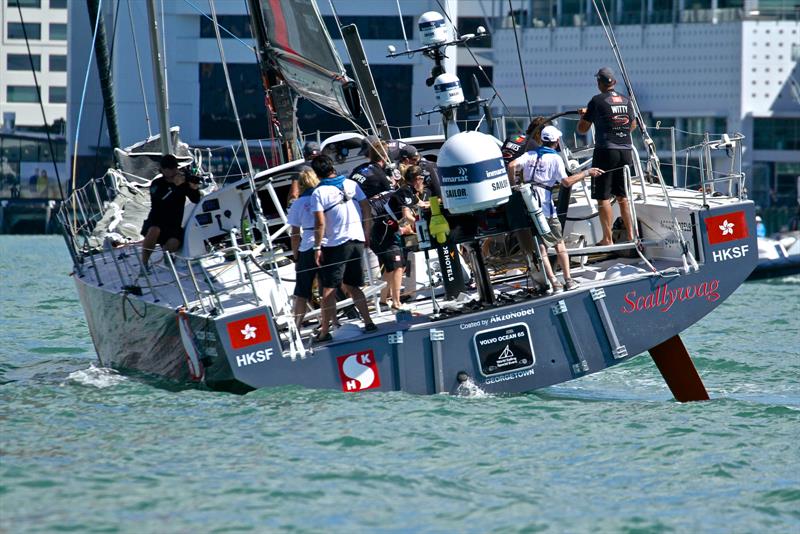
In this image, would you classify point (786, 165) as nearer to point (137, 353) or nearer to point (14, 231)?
point (14, 231)

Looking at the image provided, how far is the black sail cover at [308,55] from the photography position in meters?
11.8

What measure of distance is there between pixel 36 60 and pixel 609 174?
228ft

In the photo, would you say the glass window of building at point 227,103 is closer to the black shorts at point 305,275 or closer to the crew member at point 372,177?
the crew member at point 372,177

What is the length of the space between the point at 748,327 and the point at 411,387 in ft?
30.4

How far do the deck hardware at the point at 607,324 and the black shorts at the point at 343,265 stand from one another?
69.9 inches

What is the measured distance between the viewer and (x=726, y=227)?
36.2 ft

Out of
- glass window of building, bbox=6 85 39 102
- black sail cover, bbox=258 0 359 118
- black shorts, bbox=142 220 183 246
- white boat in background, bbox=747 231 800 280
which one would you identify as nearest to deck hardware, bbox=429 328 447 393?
black sail cover, bbox=258 0 359 118

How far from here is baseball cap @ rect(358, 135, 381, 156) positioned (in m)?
11.5

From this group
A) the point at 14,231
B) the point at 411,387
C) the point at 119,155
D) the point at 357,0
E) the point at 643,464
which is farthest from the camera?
the point at 357,0

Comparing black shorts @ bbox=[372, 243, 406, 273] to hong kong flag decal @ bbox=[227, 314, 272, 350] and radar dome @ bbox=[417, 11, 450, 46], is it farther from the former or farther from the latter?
radar dome @ bbox=[417, 11, 450, 46]

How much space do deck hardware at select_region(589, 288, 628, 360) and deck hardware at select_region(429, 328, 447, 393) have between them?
1223mm

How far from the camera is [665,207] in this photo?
11656mm

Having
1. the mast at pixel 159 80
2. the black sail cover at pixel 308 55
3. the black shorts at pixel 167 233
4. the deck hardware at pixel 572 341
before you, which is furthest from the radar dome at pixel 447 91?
the mast at pixel 159 80

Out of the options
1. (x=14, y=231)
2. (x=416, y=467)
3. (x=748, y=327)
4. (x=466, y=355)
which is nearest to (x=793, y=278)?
(x=748, y=327)
